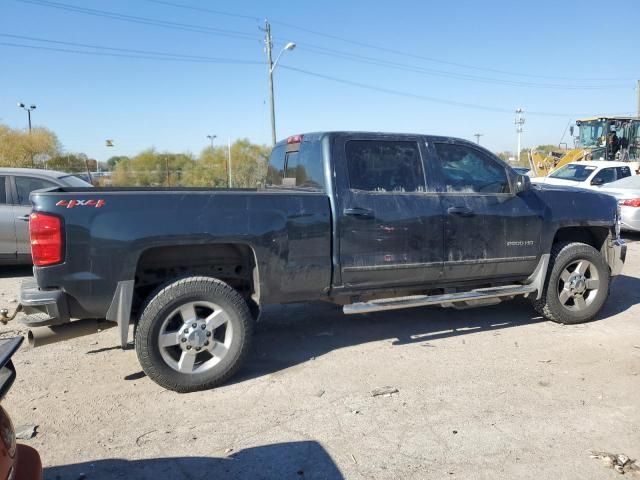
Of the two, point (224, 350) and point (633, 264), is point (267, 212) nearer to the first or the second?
point (224, 350)

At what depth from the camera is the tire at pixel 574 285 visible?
5379 mm

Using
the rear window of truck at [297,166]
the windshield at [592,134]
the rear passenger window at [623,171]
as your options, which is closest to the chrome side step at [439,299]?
the rear window of truck at [297,166]

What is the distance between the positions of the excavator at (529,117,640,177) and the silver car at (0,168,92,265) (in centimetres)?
1885

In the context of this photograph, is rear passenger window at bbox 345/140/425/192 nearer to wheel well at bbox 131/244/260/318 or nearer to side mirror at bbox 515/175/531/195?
side mirror at bbox 515/175/531/195

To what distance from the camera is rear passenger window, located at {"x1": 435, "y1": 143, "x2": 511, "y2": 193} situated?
4.93 metres

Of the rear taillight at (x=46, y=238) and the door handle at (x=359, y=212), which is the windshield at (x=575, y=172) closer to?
the door handle at (x=359, y=212)

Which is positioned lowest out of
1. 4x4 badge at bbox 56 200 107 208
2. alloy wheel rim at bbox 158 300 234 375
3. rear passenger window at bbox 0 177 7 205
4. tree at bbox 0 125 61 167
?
alloy wheel rim at bbox 158 300 234 375

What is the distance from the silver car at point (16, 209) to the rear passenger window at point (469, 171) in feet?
19.2

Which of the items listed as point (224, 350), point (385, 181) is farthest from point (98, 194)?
point (385, 181)

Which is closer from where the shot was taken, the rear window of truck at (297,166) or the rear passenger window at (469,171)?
the rear window of truck at (297,166)

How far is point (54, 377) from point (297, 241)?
7.65 ft

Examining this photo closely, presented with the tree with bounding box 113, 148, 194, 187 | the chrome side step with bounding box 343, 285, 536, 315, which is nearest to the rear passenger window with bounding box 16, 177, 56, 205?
the chrome side step with bounding box 343, 285, 536, 315

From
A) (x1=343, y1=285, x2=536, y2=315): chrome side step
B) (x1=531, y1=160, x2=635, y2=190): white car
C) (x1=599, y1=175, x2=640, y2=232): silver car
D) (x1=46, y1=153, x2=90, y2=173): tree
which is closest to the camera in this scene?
(x1=343, y1=285, x2=536, y2=315): chrome side step

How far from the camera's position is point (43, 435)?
10.8 ft
